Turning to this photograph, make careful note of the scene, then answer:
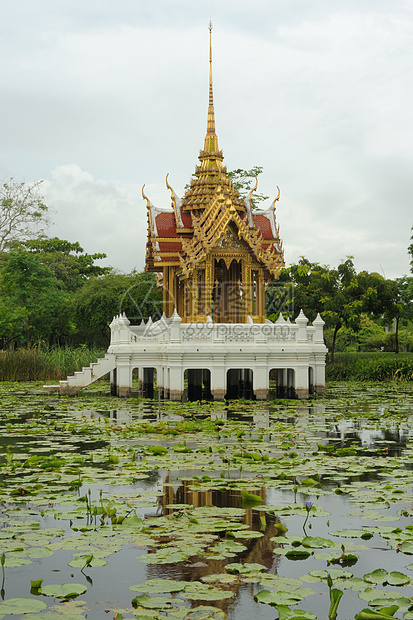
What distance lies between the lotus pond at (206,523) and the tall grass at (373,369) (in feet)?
54.4

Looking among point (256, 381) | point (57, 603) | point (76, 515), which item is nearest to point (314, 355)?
point (256, 381)

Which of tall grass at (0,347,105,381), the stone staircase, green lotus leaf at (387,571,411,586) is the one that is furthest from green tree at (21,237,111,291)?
green lotus leaf at (387,571,411,586)

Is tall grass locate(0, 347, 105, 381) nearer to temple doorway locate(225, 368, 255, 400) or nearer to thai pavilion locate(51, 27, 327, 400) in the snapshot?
thai pavilion locate(51, 27, 327, 400)

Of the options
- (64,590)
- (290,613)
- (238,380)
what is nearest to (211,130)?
(238,380)

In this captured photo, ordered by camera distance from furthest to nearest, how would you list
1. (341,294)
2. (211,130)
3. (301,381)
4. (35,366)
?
(341,294) < (35,366) < (211,130) < (301,381)

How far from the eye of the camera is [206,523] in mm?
6926

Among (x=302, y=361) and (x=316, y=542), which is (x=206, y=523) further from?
(x=302, y=361)

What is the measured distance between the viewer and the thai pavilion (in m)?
20.7

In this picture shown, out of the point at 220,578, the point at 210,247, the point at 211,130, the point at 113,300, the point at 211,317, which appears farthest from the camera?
the point at 113,300

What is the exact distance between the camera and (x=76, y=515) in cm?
724

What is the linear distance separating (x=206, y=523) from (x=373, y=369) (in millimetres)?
24432

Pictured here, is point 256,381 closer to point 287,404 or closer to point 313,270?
point 287,404

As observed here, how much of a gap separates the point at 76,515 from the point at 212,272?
16.4 m

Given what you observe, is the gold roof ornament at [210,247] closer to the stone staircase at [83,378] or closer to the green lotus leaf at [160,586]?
the stone staircase at [83,378]
